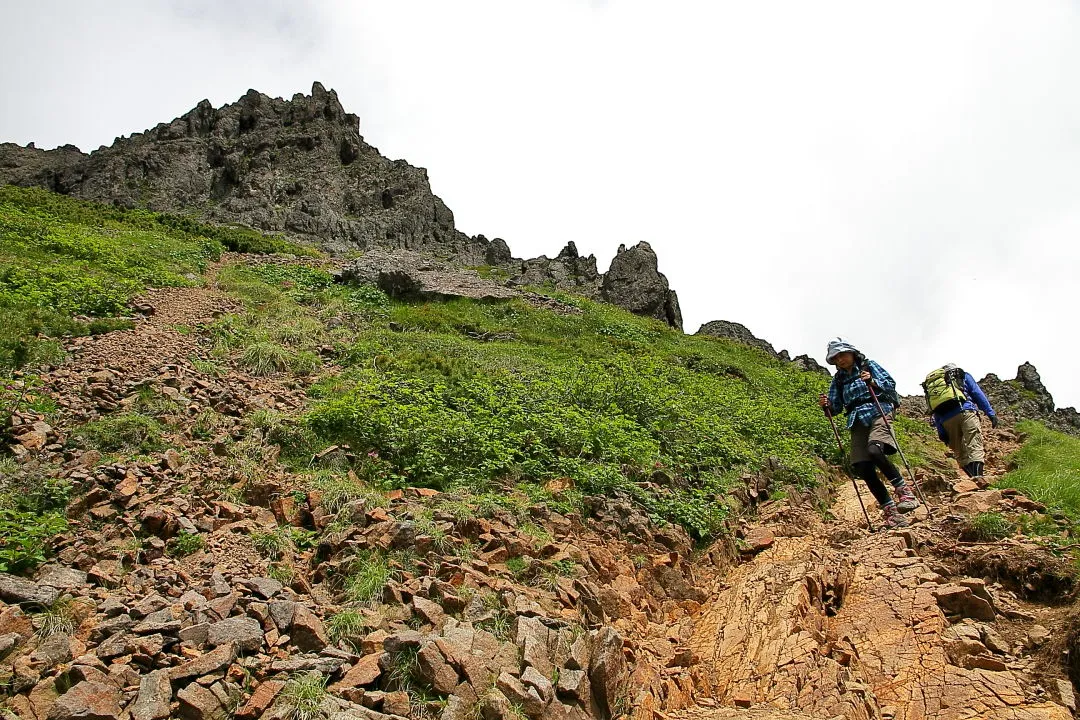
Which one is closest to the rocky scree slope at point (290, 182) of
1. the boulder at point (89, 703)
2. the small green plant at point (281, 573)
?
the small green plant at point (281, 573)

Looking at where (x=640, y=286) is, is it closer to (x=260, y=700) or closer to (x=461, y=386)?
(x=461, y=386)

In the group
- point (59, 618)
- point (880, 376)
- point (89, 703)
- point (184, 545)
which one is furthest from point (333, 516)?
point (880, 376)

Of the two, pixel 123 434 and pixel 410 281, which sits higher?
pixel 410 281

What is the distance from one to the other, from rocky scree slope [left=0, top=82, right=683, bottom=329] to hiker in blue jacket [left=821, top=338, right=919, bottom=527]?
2865 centimetres

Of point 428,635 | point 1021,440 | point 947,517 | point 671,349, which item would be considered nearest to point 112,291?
point 428,635

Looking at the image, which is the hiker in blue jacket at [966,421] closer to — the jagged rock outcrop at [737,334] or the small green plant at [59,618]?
the small green plant at [59,618]

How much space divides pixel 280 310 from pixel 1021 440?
1772cm

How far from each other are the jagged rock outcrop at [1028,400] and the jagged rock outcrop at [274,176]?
35.4 m

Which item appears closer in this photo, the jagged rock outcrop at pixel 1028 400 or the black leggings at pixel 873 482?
the black leggings at pixel 873 482

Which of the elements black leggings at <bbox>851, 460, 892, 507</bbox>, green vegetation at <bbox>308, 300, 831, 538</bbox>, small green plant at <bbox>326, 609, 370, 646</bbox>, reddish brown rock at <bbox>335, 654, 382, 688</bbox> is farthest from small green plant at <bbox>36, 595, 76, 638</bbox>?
black leggings at <bbox>851, 460, 892, 507</bbox>

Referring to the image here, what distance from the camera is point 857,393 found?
308 inches

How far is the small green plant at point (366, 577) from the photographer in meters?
4.91

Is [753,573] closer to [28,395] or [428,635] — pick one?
[428,635]

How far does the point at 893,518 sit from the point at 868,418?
1236 millimetres
